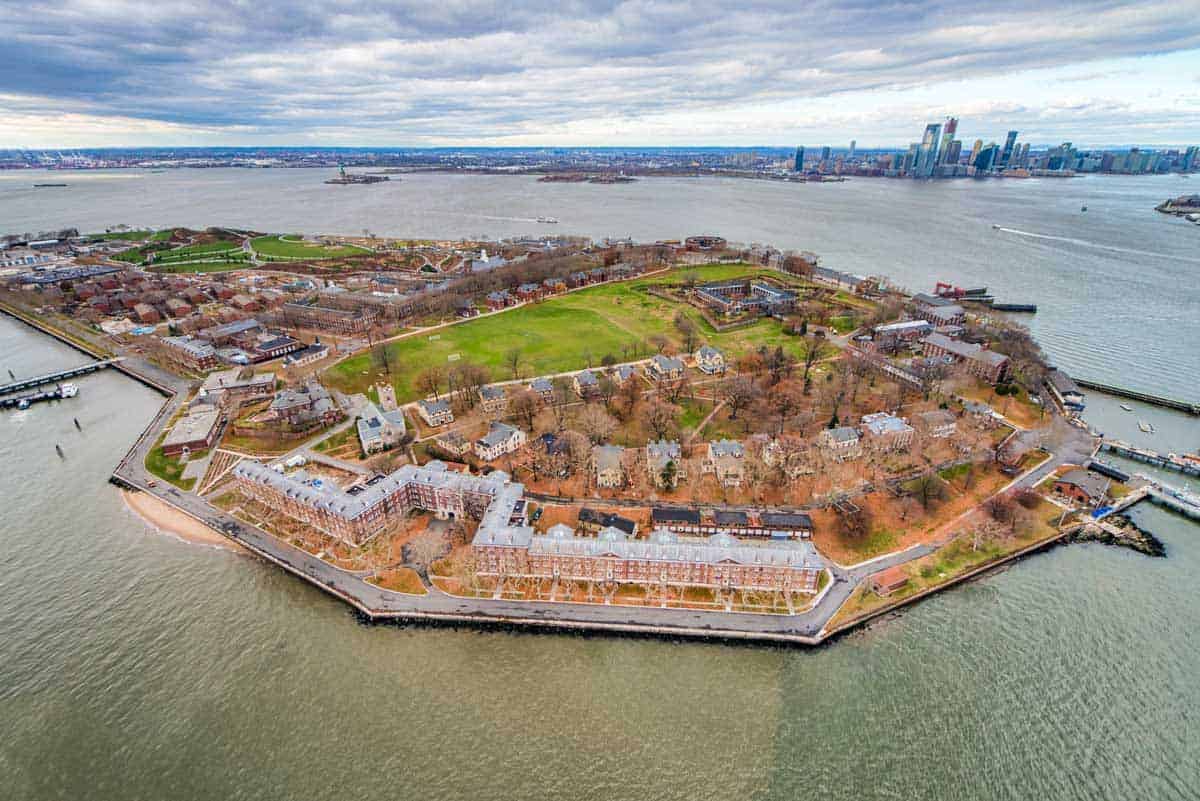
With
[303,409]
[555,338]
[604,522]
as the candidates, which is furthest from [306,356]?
[604,522]

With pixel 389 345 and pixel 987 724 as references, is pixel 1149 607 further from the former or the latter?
pixel 389 345

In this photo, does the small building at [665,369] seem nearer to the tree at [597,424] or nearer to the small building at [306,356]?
the tree at [597,424]

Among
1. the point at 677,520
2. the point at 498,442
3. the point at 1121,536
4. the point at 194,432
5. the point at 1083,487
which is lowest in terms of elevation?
the point at 1121,536

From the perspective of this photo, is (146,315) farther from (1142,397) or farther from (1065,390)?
(1142,397)

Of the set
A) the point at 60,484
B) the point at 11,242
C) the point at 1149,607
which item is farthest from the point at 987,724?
the point at 11,242

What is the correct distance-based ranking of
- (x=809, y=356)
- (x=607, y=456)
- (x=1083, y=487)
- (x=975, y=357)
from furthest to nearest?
(x=809, y=356) < (x=975, y=357) < (x=607, y=456) < (x=1083, y=487)

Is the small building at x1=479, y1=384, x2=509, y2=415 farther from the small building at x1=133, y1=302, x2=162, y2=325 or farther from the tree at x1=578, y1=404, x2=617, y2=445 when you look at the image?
the small building at x1=133, y1=302, x2=162, y2=325

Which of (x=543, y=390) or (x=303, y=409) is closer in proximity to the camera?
(x=303, y=409)

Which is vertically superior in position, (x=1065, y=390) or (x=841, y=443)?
(x=841, y=443)
